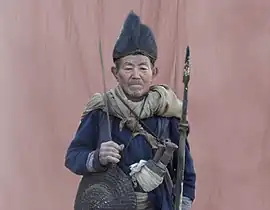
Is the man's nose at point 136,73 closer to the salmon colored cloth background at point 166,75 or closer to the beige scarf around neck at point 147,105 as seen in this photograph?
the beige scarf around neck at point 147,105

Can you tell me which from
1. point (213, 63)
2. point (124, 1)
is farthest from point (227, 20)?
point (124, 1)

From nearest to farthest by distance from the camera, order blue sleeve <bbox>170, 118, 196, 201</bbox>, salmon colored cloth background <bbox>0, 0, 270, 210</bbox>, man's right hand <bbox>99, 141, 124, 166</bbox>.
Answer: man's right hand <bbox>99, 141, 124, 166</bbox> → blue sleeve <bbox>170, 118, 196, 201</bbox> → salmon colored cloth background <bbox>0, 0, 270, 210</bbox>

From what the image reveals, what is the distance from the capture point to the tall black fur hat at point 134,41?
1.75 meters

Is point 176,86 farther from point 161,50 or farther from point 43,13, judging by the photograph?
point 43,13

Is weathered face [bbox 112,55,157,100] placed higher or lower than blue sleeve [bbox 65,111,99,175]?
higher

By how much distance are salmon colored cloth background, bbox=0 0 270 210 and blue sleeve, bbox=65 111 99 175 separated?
906 mm

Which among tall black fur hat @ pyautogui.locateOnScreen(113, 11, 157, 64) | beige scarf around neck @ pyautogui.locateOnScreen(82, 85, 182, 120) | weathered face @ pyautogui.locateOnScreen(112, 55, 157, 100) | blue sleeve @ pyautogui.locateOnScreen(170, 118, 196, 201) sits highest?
tall black fur hat @ pyautogui.locateOnScreen(113, 11, 157, 64)

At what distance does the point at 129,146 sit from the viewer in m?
1.74

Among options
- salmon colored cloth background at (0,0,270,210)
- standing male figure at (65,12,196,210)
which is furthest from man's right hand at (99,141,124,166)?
salmon colored cloth background at (0,0,270,210)

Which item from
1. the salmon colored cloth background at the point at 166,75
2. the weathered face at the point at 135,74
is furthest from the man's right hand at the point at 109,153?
the salmon colored cloth background at the point at 166,75

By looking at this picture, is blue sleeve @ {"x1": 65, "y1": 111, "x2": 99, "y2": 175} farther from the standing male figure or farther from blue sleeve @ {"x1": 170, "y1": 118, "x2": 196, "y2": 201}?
blue sleeve @ {"x1": 170, "y1": 118, "x2": 196, "y2": 201}

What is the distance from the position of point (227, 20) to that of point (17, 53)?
74 cm

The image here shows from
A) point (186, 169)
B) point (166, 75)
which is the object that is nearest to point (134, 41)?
point (186, 169)

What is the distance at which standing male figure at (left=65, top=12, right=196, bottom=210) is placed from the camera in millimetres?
1711
